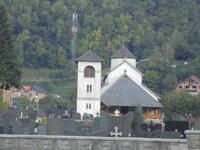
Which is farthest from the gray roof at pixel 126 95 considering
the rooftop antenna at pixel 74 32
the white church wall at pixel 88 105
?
the rooftop antenna at pixel 74 32

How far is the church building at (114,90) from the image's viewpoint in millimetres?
57531

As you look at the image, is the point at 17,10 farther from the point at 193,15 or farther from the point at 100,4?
the point at 193,15

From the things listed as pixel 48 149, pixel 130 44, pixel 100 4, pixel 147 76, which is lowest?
pixel 48 149

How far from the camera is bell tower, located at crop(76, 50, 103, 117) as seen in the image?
57375mm

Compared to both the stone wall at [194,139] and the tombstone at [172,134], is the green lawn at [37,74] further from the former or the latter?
the stone wall at [194,139]

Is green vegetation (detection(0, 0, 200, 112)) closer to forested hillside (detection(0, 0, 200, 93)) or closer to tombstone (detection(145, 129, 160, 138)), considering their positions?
forested hillside (detection(0, 0, 200, 93))

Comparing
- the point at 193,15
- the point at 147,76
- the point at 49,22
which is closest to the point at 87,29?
the point at 49,22

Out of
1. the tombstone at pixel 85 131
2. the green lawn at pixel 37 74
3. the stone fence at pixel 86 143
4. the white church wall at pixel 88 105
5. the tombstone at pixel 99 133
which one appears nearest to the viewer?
the stone fence at pixel 86 143

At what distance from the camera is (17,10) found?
150500mm

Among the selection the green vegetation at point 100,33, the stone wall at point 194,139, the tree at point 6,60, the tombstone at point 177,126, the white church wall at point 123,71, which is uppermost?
the green vegetation at point 100,33

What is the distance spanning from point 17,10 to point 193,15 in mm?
32779

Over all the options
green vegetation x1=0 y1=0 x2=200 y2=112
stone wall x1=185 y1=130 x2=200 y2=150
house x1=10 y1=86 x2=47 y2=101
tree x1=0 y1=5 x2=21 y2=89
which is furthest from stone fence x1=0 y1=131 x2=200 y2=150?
green vegetation x1=0 y1=0 x2=200 y2=112

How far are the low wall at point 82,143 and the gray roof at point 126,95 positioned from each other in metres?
42.7

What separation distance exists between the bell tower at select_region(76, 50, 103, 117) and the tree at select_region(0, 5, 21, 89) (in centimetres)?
1100
